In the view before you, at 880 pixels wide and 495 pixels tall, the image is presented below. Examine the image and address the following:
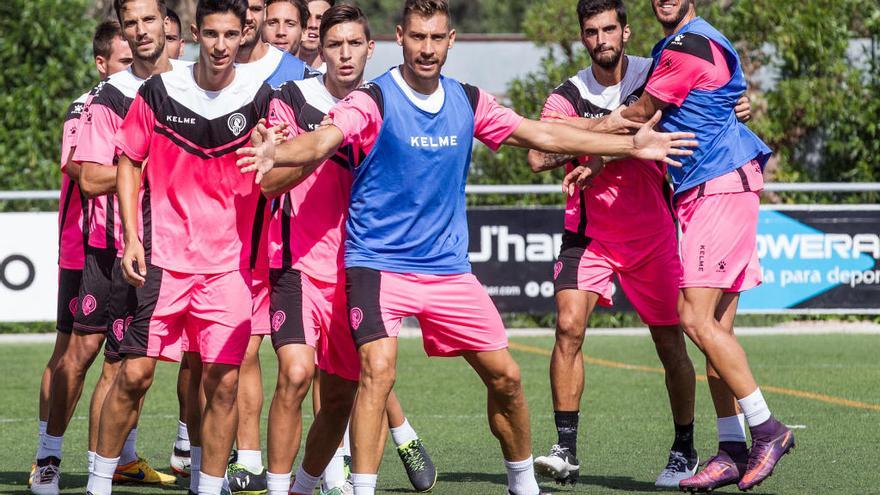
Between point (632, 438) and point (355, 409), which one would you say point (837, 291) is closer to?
point (632, 438)

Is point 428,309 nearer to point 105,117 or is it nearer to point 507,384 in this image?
point 507,384

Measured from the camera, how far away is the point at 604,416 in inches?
403

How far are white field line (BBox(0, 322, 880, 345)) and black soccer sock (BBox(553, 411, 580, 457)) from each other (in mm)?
7542

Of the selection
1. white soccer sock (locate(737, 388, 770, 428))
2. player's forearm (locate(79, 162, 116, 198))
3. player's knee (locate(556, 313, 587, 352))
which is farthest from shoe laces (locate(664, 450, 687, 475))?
player's forearm (locate(79, 162, 116, 198))

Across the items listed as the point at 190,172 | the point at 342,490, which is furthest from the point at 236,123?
the point at 342,490

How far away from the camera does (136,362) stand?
6727 mm

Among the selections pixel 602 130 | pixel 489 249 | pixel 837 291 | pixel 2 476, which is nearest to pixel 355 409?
pixel 602 130

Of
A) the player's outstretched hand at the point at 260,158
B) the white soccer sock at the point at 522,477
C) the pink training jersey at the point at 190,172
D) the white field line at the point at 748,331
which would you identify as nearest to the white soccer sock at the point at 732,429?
the white soccer sock at the point at 522,477

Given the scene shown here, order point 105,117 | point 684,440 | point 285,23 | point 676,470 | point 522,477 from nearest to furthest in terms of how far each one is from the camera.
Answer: point 522,477 → point 105,117 → point 676,470 → point 684,440 → point 285,23

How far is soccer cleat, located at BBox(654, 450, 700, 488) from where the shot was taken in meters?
7.82

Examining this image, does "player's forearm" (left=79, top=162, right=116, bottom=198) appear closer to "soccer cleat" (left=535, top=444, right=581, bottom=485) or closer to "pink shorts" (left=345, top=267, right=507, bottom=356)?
"pink shorts" (left=345, top=267, right=507, bottom=356)

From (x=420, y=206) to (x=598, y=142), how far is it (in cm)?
89

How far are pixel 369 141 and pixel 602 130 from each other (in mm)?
1515

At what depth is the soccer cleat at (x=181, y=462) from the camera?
8367mm
